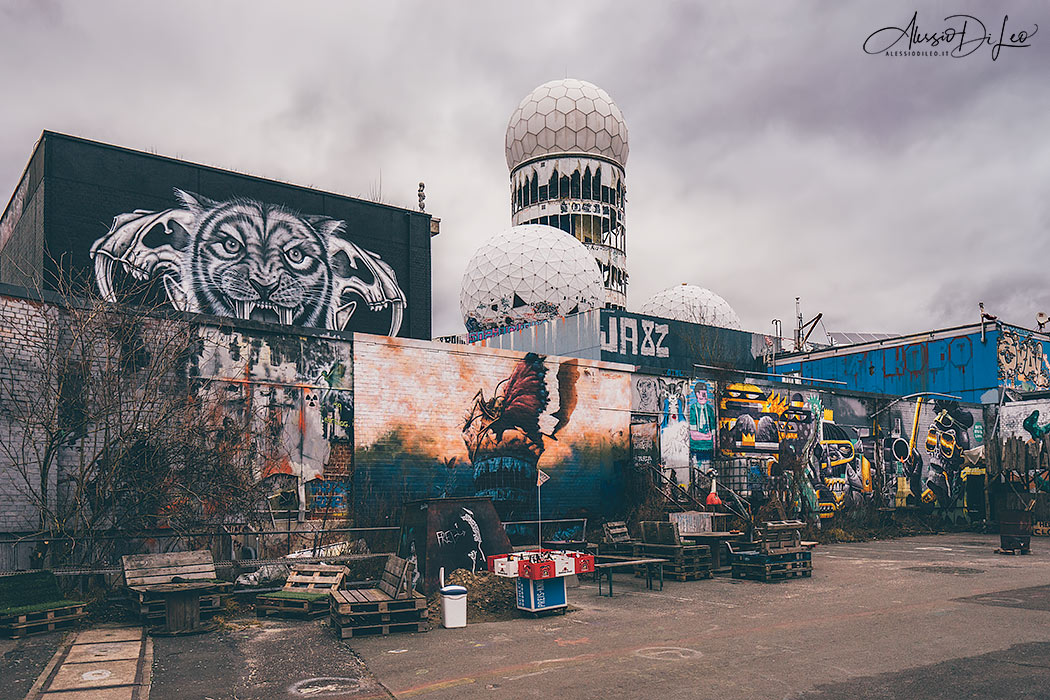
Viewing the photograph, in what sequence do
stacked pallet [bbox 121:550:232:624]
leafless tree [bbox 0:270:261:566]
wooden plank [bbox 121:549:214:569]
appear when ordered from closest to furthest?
stacked pallet [bbox 121:550:232:624] < wooden plank [bbox 121:549:214:569] < leafless tree [bbox 0:270:261:566]

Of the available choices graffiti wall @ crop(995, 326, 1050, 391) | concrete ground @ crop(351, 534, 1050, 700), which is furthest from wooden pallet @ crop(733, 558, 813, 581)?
graffiti wall @ crop(995, 326, 1050, 391)

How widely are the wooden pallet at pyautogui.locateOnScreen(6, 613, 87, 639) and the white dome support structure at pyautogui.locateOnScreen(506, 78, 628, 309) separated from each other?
3649 cm

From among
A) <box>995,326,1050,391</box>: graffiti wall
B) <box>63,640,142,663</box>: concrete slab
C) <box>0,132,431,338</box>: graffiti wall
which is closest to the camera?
<box>63,640,142,663</box>: concrete slab

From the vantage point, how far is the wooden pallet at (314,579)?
1382 cm

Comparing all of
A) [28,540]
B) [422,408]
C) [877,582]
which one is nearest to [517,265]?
[422,408]

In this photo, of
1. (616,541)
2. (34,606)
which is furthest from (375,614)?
(616,541)

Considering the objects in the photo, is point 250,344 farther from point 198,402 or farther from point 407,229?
point 407,229

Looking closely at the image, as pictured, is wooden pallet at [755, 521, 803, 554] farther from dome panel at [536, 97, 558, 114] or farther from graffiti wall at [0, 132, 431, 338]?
dome panel at [536, 97, 558, 114]

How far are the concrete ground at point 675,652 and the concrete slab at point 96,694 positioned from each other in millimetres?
305

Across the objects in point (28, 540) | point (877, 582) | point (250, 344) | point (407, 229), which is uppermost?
point (407, 229)

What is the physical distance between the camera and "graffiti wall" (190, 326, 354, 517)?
1609 cm

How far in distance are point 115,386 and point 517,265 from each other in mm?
24827

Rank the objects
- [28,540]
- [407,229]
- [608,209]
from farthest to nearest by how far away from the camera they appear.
→ [608,209] < [407,229] < [28,540]

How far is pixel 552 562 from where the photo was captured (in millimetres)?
12938
